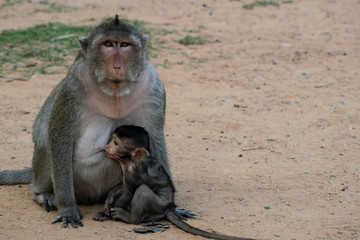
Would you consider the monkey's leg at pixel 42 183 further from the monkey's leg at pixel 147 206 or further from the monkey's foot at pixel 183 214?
the monkey's foot at pixel 183 214

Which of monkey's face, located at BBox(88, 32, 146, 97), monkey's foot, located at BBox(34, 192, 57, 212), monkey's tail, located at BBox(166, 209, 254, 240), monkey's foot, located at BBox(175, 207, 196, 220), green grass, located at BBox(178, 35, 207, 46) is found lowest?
monkey's foot, located at BBox(34, 192, 57, 212)

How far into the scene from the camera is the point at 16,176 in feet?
18.5

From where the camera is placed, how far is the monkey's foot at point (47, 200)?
16.7ft

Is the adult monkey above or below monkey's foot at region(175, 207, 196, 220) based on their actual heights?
above

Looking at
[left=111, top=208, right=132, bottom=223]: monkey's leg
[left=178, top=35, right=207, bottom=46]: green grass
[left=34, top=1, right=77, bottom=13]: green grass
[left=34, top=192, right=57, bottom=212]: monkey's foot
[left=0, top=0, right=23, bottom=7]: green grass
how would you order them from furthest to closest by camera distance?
[left=0, top=0, right=23, bottom=7]: green grass → [left=34, top=1, right=77, bottom=13]: green grass → [left=178, top=35, right=207, bottom=46]: green grass → [left=34, top=192, right=57, bottom=212]: monkey's foot → [left=111, top=208, right=132, bottom=223]: monkey's leg

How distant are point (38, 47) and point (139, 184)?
6310mm

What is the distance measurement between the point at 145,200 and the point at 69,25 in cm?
792

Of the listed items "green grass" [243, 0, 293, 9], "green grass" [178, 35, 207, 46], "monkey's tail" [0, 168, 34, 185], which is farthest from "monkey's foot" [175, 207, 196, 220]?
"green grass" [243, 0, 293, 9]

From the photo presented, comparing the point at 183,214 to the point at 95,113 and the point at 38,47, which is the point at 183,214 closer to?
the point at 95,113

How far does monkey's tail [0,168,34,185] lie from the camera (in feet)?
18.3

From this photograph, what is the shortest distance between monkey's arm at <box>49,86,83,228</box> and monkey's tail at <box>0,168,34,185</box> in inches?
35.1

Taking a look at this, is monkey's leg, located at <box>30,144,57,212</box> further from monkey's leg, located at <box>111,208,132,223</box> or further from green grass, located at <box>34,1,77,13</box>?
green grass, located at <box>34,1,77,13</box>

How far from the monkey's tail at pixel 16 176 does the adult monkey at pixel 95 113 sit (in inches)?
21.5

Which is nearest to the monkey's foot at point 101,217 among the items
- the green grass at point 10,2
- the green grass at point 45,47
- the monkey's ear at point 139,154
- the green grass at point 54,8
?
the monkey's ear at point 139,154
